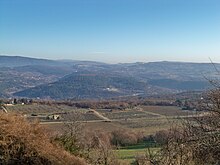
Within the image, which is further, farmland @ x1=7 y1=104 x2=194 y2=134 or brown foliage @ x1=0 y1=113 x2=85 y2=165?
farmland @ x1=7 y1=104 x2=194 y2=134

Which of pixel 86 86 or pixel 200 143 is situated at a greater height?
pixel 200 143

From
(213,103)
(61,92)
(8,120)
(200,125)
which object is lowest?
(61,92)

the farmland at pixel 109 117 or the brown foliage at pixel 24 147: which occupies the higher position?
the brown foliage at pixel 24 147

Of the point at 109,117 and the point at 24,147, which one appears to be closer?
the point at 24,147

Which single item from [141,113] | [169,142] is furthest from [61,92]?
[169,142]

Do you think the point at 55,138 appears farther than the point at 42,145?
Yes

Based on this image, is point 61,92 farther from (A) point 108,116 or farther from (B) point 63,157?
(B) point 63,157

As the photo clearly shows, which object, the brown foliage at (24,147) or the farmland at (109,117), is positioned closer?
the brown foliage at (24,147)

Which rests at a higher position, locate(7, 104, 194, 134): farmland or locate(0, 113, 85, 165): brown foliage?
locate(0, 113, 85, 165): brown foliage
